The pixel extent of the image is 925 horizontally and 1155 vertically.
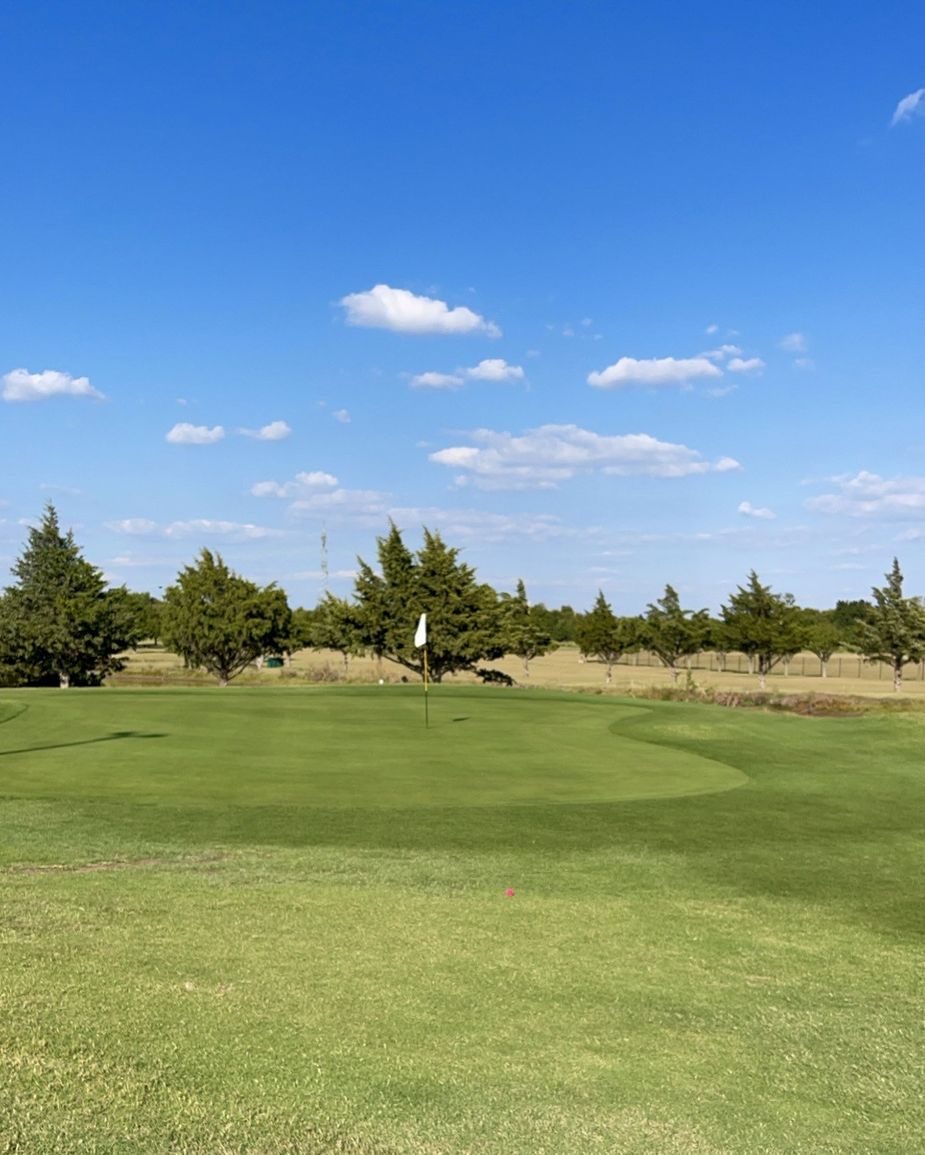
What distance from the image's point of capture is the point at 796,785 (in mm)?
15445

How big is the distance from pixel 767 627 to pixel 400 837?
57.4 m

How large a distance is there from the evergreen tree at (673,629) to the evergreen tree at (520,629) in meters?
8.23

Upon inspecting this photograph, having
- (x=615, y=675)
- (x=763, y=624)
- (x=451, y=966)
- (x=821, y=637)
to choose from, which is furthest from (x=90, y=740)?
(x=615, y=675)

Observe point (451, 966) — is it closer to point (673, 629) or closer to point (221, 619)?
point (221, 619)

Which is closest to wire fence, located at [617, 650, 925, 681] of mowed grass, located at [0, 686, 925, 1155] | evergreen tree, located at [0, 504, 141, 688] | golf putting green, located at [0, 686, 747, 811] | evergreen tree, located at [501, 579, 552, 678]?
evergreen tree, located at [501, 579, 552, 678]

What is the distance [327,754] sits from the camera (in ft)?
55.7

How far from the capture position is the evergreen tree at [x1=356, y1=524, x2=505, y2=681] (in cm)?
5076

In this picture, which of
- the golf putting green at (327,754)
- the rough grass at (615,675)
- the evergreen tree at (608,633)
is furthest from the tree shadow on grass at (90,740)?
the evergreen tree at (608,633)

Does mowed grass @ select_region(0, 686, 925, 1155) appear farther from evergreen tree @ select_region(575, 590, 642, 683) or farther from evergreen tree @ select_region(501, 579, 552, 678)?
evergreen tree @ select_region(575, 590, 642, 683)

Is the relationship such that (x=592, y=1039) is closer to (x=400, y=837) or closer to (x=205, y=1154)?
(x=205, y=1154)

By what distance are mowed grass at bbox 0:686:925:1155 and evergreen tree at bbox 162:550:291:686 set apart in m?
38.0

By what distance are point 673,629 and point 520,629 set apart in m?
21.3

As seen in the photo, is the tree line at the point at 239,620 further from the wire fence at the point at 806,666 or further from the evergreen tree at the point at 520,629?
the wire fence at the point at 806,666

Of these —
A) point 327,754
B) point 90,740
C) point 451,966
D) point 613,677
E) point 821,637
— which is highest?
point 821,637
